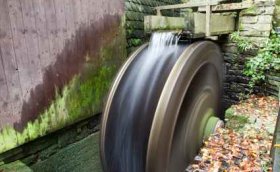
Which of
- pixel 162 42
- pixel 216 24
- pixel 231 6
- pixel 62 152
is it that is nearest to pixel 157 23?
pixel 162 42

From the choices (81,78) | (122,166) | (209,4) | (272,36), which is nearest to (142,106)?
(122,166)

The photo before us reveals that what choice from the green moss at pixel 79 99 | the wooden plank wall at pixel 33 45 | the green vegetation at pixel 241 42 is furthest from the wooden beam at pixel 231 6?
the wooden plank wall at pixel 33 45

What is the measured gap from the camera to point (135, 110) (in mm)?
3230

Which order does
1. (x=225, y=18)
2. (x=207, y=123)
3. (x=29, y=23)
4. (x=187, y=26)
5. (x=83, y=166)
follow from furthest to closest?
(x=225, y=18) < (x=83, y=166) < (x=187, y=26) < (x=207, y=123) < (x=29, y=23)

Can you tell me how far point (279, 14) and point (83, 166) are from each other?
423 centimetres

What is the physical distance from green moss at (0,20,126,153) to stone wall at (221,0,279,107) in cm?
206

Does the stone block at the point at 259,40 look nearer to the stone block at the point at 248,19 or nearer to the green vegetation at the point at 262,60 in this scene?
the green vegetation at the point at 262,60

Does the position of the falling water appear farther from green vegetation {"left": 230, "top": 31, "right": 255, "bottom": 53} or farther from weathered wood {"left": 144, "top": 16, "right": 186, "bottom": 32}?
green vegetation {"left": 230, "top": 31, "right": 255, "bottom": 53}

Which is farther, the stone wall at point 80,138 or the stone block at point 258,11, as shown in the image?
the stone block at point 258,11

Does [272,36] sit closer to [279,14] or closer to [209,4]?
[279,14]

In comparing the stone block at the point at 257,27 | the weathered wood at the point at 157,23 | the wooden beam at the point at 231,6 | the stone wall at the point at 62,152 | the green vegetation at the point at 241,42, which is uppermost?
the wooden beam at the point at 231,6

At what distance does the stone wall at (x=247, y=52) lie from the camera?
4.50 meters

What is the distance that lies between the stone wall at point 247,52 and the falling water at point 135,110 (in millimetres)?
1913

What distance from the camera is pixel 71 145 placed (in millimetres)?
4066
